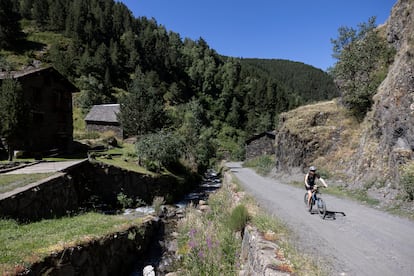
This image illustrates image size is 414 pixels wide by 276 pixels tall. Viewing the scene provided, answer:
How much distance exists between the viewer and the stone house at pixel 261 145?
53562 mm

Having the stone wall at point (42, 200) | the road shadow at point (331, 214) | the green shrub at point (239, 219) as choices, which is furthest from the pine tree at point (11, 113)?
the road shadow at point (331, 214)

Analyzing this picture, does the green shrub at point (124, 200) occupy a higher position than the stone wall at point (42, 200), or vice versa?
the stone wall at point (42, 200)

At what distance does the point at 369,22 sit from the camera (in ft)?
75.0

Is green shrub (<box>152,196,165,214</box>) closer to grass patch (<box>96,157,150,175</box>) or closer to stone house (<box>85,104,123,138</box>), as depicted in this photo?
grass patch (<box>96,157,150,175</box>)

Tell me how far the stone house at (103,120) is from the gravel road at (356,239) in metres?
45.8

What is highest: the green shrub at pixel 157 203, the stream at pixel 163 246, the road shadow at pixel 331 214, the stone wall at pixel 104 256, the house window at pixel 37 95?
the house window at pixel 37 95

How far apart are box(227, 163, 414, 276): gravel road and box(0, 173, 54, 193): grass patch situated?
11.4m

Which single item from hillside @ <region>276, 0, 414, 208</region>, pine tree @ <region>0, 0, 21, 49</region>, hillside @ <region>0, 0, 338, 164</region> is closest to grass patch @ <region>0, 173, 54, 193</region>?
hillside @ <region>276, 0, 414, 208</region>

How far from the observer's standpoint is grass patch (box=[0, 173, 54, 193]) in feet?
37.1

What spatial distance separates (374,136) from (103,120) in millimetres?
48046

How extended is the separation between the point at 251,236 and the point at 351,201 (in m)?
7.27

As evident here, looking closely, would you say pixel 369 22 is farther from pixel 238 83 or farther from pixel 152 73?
pixel 238 83

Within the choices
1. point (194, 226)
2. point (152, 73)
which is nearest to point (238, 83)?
point (152, 73)

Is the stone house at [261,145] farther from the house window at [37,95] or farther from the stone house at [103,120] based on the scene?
the house window at [37,95]
